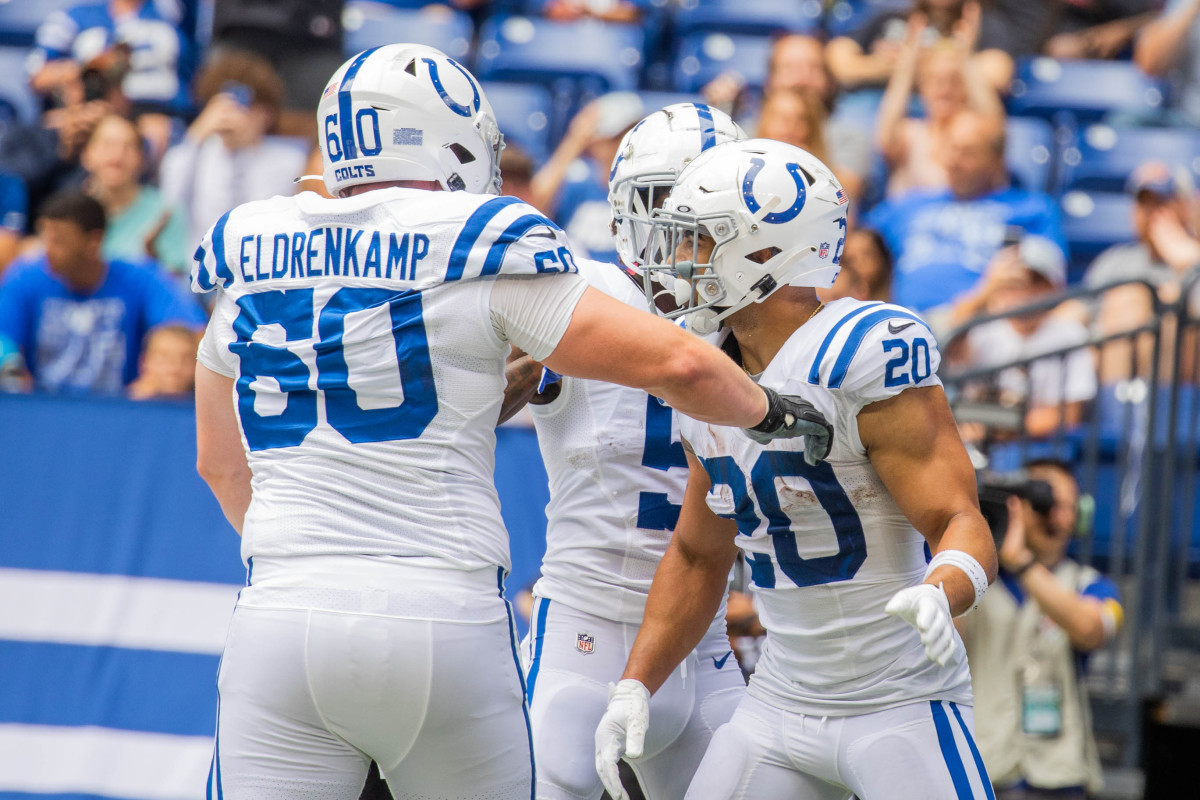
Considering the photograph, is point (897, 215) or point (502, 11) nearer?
point (897, 215)

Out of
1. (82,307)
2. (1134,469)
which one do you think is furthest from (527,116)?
(1134,469)

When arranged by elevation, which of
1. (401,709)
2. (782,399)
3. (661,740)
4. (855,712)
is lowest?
(661,740)

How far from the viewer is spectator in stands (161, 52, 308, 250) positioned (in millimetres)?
7059

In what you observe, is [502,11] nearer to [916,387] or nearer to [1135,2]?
[1135,2]

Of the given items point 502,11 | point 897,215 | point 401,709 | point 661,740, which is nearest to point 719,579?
point 661,740

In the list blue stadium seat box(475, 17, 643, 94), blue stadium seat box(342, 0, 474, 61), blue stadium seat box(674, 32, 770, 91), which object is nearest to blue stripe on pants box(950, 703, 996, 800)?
blue stadium seat box(674, 32, 770, 91)

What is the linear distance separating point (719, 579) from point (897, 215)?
434cm

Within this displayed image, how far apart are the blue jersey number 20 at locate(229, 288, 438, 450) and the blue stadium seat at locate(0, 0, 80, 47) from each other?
752 cm

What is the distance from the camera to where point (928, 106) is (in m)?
7.41

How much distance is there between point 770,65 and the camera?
7367 millimetres

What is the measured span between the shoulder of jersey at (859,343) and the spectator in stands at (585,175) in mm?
3854

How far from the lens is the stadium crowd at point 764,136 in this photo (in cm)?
598

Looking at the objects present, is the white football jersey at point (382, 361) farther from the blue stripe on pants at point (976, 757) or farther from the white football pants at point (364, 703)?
the blue stripe on pants at point (976, 757)

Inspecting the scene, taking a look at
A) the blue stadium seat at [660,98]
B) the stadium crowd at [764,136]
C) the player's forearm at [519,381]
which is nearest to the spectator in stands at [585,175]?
the stadium crowd at [764,136]
